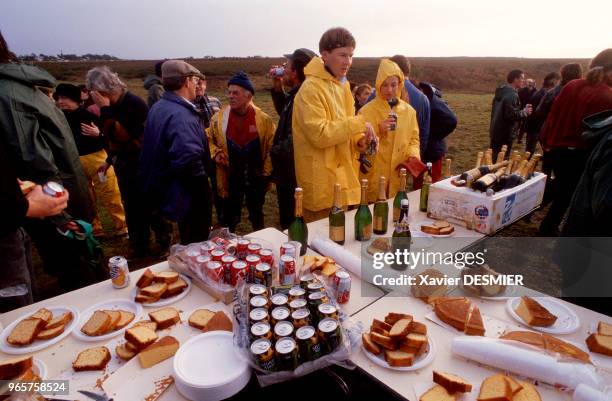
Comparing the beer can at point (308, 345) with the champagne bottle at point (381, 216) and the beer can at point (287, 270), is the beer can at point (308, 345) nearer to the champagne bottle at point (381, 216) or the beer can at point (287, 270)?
the beer can at point (287, 270)

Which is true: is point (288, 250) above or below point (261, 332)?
above

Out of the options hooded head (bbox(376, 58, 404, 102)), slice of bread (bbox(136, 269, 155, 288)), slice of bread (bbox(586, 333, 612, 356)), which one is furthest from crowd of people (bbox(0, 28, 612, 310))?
slice of bread (bbox(586, 333, 612, 356))

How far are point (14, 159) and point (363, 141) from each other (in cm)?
267

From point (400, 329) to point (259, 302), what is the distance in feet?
2.20

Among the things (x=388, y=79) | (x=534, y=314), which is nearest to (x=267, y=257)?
(x=534, y=314)

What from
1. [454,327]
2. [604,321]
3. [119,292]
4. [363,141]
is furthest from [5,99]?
[604,321]

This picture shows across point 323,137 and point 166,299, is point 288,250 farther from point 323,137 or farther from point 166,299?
point 323,137

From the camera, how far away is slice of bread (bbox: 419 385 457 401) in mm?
1396

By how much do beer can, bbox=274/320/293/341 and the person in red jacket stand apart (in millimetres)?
4353

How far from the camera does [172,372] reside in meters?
1.52

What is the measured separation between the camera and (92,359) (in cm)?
156

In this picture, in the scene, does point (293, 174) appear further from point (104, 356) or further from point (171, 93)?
point (104, 356)

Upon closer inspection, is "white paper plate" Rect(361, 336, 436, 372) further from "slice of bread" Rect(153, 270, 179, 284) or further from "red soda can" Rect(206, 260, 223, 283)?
"slice of bread" Rect(153, 270, 179, 284)

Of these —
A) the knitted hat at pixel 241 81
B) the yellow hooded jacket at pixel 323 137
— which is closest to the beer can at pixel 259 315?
the yellow hooded jacket at pixel 323 137
